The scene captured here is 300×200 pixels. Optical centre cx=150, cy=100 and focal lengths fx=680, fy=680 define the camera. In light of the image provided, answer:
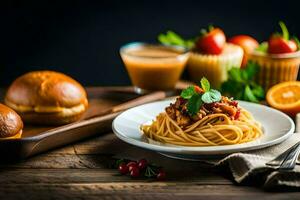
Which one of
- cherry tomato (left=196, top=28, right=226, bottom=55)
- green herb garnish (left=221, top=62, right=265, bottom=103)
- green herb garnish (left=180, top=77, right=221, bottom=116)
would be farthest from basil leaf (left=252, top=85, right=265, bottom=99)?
green herb garnish (left=180, top=77, right=221, bottom=116)

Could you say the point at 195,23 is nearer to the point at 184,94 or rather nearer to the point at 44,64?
the point at 44,64

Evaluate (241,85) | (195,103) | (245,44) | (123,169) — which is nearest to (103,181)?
(123,169)

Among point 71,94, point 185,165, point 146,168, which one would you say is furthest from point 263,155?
point 71,94

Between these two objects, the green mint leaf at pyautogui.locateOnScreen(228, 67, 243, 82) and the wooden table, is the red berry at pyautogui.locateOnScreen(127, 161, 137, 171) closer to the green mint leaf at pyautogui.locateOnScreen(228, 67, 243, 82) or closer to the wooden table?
the wooden table

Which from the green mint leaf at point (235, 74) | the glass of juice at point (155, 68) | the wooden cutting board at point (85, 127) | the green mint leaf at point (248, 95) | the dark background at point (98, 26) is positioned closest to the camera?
the wooden cutting board at point (85, 127)

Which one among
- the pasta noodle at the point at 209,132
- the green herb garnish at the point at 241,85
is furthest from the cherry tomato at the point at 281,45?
the pasta noodle at the point at 209,132

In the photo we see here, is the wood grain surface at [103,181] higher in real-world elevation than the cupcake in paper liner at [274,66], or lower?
lower

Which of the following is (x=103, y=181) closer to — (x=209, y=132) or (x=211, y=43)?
(x=209, y=132)

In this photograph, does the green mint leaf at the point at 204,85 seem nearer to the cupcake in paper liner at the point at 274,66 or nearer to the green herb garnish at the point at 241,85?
the green herb garnish at the point at 241,85
